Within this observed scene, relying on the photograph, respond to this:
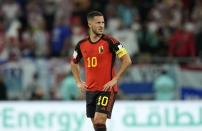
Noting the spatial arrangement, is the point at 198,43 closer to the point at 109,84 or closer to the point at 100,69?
the point at 100,69

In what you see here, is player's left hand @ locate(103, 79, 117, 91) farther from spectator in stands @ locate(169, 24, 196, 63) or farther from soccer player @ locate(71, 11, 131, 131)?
spectator in stands @ locate(169, 24, 196, 63)

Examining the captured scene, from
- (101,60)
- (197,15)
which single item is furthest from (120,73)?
(197,15)

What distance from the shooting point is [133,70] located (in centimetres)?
1331

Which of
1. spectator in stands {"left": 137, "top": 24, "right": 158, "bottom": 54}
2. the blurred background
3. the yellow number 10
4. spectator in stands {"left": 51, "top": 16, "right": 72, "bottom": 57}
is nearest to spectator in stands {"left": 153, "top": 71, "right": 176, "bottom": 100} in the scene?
the blurred background

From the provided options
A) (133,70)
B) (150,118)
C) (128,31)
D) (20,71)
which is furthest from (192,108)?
(20,71)

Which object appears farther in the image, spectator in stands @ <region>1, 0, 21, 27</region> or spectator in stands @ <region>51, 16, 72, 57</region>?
spectator in stands @ <region>1, 0, 21, 27</region>

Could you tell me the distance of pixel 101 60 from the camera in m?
7.13

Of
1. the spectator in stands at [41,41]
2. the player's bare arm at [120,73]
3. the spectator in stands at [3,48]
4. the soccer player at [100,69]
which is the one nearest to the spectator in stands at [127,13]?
the spectator in stands at [41,41]

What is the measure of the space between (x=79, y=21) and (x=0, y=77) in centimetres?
311

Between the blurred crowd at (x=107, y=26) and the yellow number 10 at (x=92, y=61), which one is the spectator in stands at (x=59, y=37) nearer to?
the blurred crowd at (x=107, y=26)

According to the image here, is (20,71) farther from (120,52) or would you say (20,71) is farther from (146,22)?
(120,52)

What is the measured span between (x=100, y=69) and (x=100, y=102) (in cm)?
49

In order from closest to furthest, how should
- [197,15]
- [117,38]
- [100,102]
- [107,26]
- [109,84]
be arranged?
[109,84]
[100,102]
[117,38]
[107,26]
[197,15]

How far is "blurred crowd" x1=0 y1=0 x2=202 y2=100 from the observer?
46.0 ft
